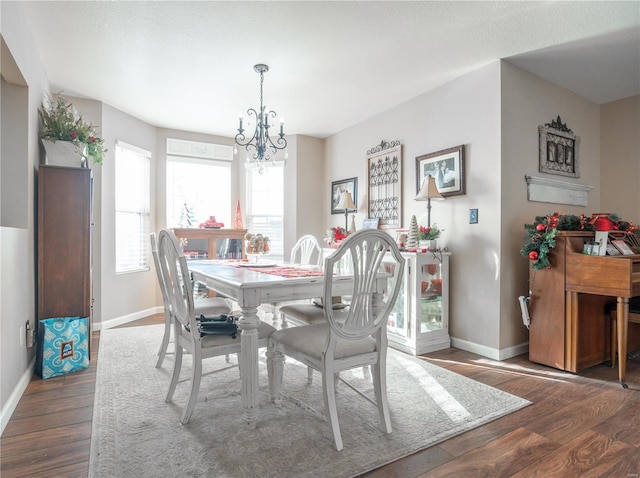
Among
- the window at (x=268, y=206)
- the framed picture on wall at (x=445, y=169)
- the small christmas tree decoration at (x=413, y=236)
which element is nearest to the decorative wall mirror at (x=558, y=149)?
the framed picture on wall at (x=445, y=169)

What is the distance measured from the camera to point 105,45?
2.88 m

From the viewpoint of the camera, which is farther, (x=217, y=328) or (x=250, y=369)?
(x=217, y=328)

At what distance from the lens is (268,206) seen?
5.57 meters

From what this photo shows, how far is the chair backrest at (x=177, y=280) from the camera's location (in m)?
2.00

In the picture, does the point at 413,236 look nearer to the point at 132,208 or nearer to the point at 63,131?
the point at 63,131

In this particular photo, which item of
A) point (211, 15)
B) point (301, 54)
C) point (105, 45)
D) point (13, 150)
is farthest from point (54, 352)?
point (301, 54)

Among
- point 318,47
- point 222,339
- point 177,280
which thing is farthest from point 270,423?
point 318,47

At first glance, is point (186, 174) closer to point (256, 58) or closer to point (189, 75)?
point (189, 75)

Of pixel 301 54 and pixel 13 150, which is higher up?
pixel 301 54

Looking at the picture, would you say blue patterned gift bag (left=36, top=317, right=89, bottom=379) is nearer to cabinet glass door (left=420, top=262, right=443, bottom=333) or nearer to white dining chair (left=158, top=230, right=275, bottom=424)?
white dining chair (left=158, top=230, right=275, bottom=424)

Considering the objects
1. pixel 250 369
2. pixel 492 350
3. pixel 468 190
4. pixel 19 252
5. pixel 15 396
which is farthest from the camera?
pixel 468 190

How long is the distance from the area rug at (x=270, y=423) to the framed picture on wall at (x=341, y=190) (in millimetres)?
2539

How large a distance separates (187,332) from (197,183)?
3591mm

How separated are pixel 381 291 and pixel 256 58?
220 centimetres
